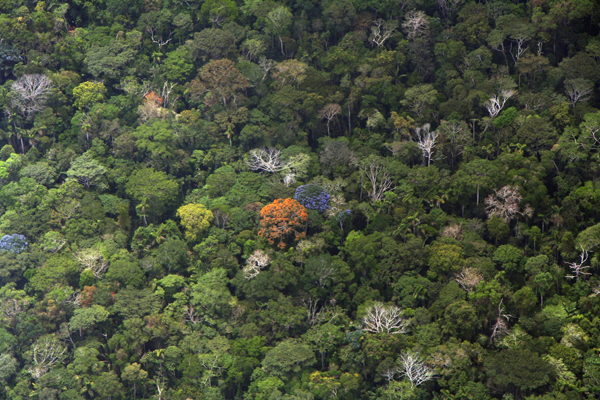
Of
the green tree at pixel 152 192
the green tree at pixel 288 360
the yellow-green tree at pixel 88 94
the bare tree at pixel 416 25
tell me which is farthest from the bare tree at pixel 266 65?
the green tree at pixel 288 360

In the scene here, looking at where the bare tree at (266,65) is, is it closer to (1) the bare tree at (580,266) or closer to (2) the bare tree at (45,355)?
(2) the bare tree at (45,355)

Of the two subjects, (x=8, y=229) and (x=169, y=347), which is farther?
(x=8, y=229)

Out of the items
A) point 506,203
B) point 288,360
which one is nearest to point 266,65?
point 506,203

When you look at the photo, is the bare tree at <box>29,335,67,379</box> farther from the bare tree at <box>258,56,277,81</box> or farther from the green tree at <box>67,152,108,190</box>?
the bare tree at <box>258,56,277,81</box>

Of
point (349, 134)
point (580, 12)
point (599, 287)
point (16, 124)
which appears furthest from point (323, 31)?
point (599, 287)

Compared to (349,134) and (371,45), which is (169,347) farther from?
(371,45)

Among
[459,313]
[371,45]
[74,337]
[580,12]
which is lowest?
[74,337]

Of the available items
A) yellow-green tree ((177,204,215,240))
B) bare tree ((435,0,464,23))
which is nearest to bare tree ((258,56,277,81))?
yellow-green tree ((177,204,215,240))
